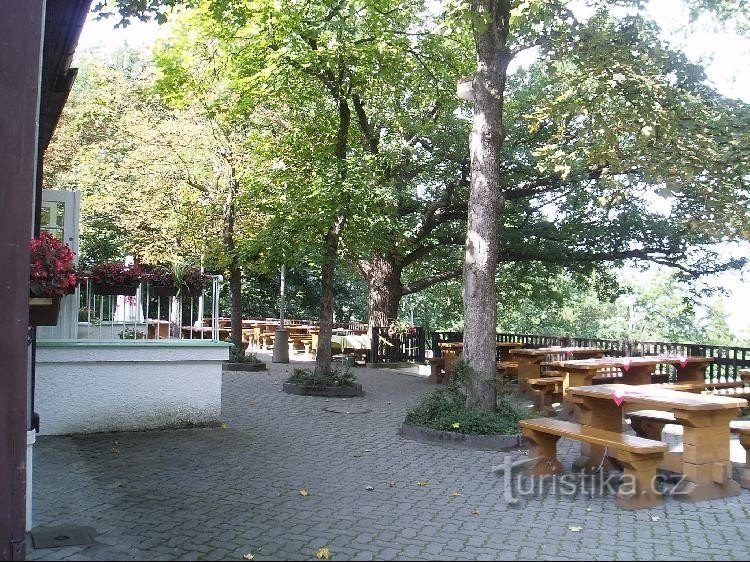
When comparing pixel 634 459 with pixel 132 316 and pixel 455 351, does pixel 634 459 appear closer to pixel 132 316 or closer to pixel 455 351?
pixel 132 316

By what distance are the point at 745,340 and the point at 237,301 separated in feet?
230

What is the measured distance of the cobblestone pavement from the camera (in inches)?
182

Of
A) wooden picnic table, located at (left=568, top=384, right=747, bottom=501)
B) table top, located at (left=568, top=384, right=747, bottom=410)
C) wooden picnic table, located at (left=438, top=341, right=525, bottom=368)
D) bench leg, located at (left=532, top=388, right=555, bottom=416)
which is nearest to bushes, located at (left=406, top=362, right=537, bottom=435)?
bench leg, located at (left=532, top=388, right=555, bottom=416)

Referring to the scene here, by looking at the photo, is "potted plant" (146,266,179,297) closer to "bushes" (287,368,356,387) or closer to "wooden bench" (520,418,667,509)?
"bushes" (287,368,356,387)

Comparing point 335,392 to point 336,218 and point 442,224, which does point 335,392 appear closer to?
point 336,218

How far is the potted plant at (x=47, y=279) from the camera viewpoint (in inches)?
189

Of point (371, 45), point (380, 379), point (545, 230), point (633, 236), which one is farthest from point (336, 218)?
point (633, 236)

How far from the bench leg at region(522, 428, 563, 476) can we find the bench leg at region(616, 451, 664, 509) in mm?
962

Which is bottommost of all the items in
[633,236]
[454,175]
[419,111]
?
[633,236]

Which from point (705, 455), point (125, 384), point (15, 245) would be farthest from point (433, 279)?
point (15, 245)

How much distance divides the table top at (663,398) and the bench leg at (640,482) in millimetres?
514

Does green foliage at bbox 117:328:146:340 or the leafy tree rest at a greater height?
the leafy tree

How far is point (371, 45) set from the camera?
1236cm

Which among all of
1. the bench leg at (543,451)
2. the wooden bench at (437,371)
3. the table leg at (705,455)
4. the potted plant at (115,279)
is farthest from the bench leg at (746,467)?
the wooden bench at (437,371)
